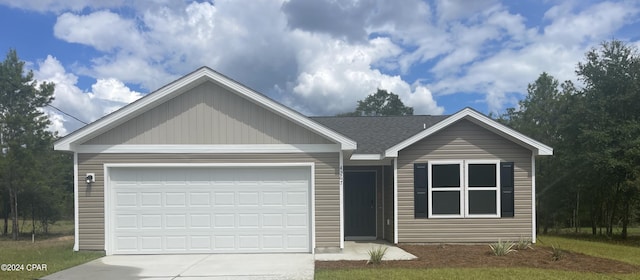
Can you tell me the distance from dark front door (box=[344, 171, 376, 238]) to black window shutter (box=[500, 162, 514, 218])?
344 cm

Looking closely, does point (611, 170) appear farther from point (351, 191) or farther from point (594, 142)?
point (351, 191)

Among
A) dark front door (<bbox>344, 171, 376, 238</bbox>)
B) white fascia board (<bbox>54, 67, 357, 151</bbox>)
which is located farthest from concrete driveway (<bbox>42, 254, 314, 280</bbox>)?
dark front door (<bbox>344, 171, 376, 238</bbox>)

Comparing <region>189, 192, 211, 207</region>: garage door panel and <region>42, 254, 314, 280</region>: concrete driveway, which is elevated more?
<region>189, 192, 211, 207</region>: garage door panel

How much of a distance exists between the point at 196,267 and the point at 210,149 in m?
2.76

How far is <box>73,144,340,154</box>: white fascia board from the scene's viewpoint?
1051 cm

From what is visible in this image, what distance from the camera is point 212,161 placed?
10.6m

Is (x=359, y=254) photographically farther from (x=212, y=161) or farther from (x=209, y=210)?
(x=212, y=161)

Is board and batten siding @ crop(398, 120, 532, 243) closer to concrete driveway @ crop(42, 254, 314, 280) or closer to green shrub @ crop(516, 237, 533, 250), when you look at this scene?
green shrub @ crop(516, 237, 533, 250)

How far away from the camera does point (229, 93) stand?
1064 cm

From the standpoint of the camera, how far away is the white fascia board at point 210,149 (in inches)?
414

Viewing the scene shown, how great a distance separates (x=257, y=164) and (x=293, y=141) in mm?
951

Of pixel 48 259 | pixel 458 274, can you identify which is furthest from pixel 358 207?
pixel 48 259

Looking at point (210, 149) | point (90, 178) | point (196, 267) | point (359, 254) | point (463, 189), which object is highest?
point (210, 149)

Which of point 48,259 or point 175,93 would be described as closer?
point 48,259
